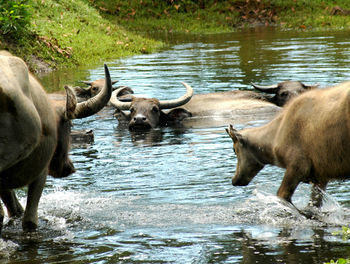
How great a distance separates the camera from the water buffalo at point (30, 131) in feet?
15.2

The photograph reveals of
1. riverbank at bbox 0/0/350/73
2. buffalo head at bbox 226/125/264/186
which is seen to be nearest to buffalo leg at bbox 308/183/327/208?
buffalo head at bbox 226/125/264/186

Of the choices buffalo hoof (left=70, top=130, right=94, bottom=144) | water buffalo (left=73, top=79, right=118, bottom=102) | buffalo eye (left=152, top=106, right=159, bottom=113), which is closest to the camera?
buffalo hoof (left=70, top=130, right=94, bottom=144)

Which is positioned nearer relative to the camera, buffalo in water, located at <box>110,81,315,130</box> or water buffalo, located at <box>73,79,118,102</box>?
buffalo in water, located at <box>110,81,315,130</box>

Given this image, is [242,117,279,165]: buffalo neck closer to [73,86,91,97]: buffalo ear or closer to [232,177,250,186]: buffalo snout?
[232,177,250,186]: buffalo snout

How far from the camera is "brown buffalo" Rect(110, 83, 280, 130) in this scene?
11.2 metres

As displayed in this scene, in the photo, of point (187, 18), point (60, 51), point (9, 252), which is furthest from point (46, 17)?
point (9, 252)

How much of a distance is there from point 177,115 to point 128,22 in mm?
19403

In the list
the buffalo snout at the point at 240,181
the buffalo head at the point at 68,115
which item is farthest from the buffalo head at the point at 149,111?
the buffalo head at the point at 68,115

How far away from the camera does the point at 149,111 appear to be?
11.1 meters

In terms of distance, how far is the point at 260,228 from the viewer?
18.9 feet

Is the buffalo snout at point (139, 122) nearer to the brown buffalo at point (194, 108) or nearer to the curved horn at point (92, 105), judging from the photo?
the brown buffalo at point (194, 108)

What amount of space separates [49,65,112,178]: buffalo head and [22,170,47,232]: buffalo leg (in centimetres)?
39

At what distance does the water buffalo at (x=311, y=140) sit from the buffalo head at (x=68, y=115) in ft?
5.44

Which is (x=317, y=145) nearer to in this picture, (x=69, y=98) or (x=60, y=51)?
(x=69, y=98)
